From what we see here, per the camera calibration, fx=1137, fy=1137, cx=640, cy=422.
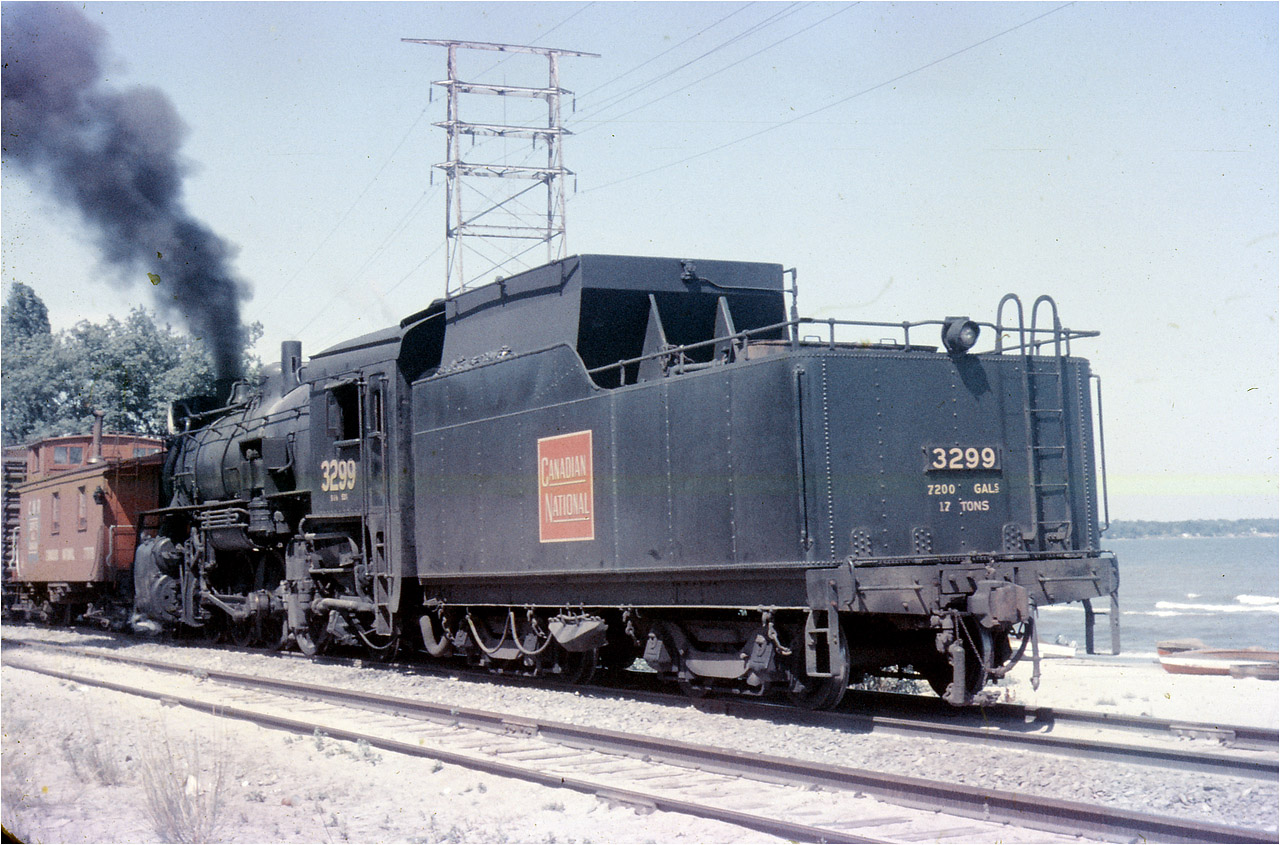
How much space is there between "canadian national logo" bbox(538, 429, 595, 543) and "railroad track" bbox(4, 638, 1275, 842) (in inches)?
73.4

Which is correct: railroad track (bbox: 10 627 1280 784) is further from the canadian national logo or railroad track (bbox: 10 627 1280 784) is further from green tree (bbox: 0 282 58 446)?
green tree (bbox: 0 282 58 446)

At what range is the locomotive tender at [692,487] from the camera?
8.41 metres

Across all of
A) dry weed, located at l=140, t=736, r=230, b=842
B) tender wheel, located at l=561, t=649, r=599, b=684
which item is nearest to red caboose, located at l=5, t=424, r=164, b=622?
tender wheel, located at l=561, t=649, r=599, b=684

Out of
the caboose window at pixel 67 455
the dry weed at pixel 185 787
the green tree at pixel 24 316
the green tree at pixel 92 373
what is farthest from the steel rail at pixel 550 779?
the green tree at pixel 24 316

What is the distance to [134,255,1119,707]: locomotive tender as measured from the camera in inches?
331

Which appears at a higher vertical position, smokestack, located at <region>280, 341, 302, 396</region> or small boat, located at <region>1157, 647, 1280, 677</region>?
smokestack, located at <region>280, 341, 302, 396</region>

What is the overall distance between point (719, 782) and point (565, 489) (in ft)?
13.2

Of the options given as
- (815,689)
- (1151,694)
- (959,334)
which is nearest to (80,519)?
(815,689)

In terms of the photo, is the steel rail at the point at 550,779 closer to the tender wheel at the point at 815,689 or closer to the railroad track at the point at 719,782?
the railroad track at the point at 719,782

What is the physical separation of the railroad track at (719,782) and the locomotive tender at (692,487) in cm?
144

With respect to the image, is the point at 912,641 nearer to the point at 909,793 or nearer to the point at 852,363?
the point at 852,363

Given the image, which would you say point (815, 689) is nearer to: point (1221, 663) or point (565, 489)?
point (565, 489)

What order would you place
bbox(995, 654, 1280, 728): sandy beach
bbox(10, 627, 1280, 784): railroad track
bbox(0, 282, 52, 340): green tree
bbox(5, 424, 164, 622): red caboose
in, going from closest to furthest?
bbox(10, 627, 1280, 784): railroad track
bbox(995, 654, 1280, 728): sandy beach
bbox(5, 424, 164, 622): red caboose
bbox(0, 282, 52, 340): green tree

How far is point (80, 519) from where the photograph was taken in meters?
20.3
